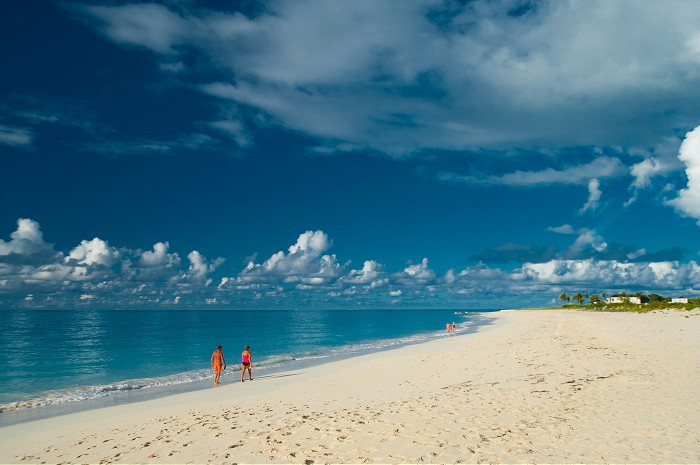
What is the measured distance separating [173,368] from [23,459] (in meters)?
24.0

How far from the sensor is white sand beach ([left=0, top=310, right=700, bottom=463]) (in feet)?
33.6

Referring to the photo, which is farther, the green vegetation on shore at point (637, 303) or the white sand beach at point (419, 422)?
the green vegetation on shore at point (637, 303)

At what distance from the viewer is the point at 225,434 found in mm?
12391

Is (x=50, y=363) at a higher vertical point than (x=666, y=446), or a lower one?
lower

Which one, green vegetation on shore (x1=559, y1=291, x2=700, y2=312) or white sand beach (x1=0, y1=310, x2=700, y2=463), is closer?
white sand beach (x1=0, y1=310, x2=700, y2=463)

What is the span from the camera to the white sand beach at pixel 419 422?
10227mm

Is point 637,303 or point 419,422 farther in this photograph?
point 637,303

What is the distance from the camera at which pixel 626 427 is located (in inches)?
456

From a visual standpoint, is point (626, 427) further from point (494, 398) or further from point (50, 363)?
point (50, 363)

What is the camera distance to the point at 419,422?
41.3 feet

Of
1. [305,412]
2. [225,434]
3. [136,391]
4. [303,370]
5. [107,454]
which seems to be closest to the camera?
[107,454]

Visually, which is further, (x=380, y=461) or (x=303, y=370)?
(x=303, y=370)

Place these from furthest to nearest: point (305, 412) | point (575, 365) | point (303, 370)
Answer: point (303, 370), point (575, 365), point (305, 412)

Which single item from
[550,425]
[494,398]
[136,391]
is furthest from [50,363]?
[550,425]
